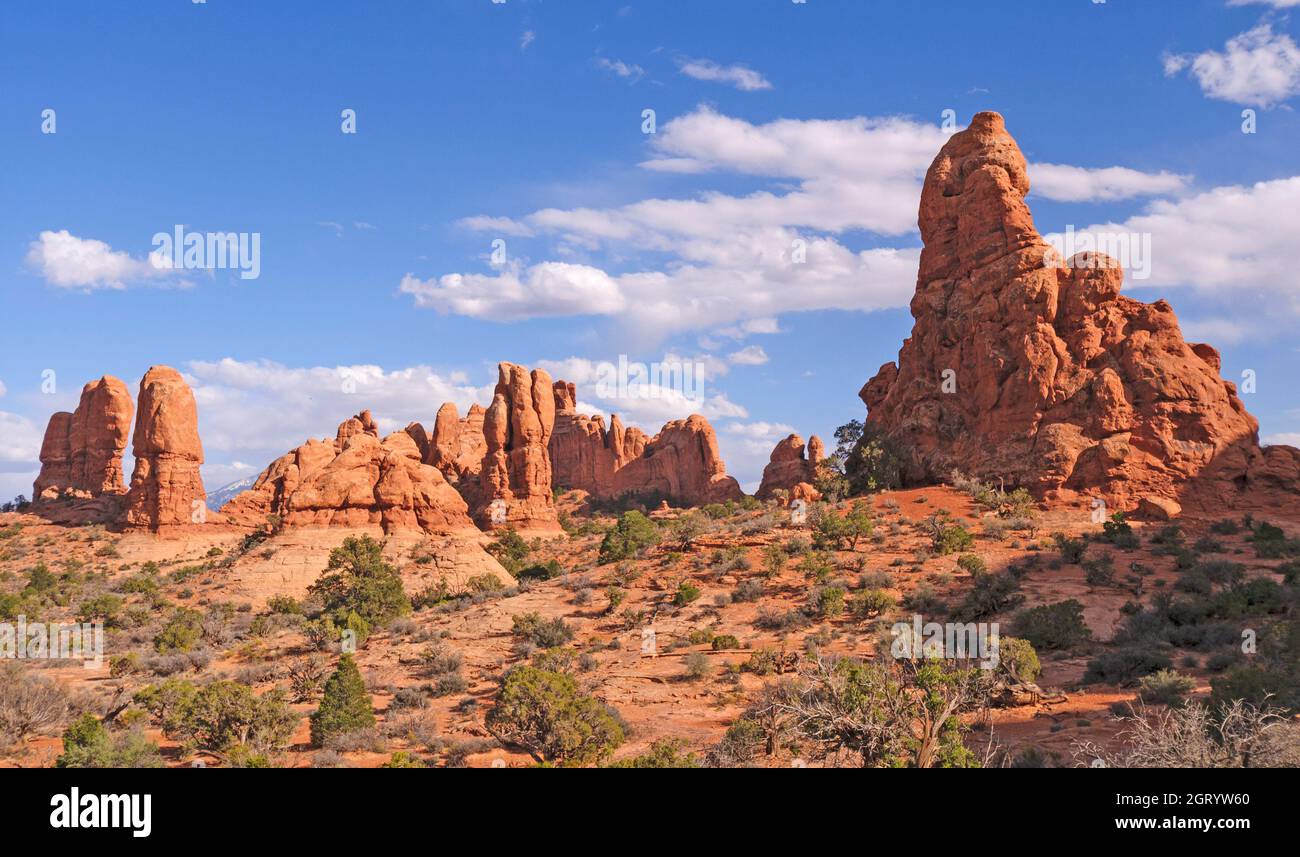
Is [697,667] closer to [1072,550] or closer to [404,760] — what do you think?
[404,760]

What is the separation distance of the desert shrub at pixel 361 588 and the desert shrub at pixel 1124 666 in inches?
1028

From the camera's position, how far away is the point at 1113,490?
39.8 metres

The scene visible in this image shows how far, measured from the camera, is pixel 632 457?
109938 mm

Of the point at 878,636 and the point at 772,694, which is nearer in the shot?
the point at 772,694

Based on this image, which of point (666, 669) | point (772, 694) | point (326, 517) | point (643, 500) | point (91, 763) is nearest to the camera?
point (91, 763)

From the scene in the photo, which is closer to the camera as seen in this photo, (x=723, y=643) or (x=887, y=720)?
(x=887, y=720)

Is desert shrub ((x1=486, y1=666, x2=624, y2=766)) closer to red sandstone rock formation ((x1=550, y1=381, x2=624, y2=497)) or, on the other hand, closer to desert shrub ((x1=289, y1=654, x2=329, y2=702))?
desert shrub ((x1=289, y1=654, x2=329, y2=702))

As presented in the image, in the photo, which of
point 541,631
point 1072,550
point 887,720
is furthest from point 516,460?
point 887,720

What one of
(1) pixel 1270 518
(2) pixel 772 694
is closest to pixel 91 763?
(2) pixel 772 694

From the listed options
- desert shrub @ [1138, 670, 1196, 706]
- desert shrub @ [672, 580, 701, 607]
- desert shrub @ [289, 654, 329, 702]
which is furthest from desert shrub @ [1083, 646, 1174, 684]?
desert shrub @ [289, 654, 329, 702]

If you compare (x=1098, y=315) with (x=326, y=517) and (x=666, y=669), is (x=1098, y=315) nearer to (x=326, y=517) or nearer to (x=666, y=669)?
(x=666, y=669)

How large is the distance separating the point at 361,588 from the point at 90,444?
63.7m

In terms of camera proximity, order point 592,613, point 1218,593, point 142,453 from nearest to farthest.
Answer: point 1218,593 < point 592,613 < point 142,453

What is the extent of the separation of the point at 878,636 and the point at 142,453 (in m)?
65.4
